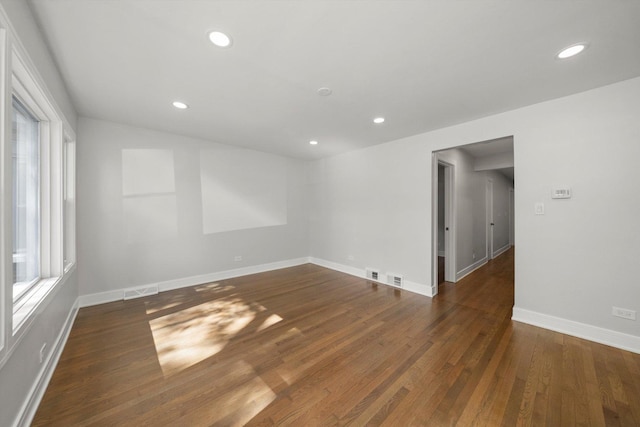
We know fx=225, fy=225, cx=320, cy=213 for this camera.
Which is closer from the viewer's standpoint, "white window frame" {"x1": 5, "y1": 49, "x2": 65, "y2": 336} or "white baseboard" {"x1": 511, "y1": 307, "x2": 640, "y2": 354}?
"white window frame" {"x1": 5, "y1": 49, "x2": 65, "y2": 336}

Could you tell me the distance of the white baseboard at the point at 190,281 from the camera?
10.5ft

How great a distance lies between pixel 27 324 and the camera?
1.44 meters

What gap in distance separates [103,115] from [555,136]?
5.62 metres

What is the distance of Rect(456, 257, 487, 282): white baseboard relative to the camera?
14.1 ft

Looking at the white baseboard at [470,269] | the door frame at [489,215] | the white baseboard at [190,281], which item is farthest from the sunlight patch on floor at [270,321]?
the door frame at [489,215]

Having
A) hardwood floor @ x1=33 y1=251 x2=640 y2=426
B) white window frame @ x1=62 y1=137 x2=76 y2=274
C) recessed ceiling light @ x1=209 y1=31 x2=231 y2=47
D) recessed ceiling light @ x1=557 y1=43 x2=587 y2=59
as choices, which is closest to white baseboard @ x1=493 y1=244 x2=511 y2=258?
hardwood floor @ x1=33 y1=251 x2=640 y2=426

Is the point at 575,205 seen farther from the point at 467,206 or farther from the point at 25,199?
the point at 25,199

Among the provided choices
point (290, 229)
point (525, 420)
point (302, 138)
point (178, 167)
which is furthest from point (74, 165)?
point (525, 420)

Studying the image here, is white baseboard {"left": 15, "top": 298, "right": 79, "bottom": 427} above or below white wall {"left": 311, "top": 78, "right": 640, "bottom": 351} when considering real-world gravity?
below

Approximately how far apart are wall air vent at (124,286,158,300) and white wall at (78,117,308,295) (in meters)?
0.10

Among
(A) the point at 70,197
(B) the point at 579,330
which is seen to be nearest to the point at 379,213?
(B) the point at 579,330

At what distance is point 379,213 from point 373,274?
117 cm

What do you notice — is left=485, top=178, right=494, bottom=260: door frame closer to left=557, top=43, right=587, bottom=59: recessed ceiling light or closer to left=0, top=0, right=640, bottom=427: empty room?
left=0, top=0, right=640, bottom=427: empty room

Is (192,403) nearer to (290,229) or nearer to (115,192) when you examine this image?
(115,192)
